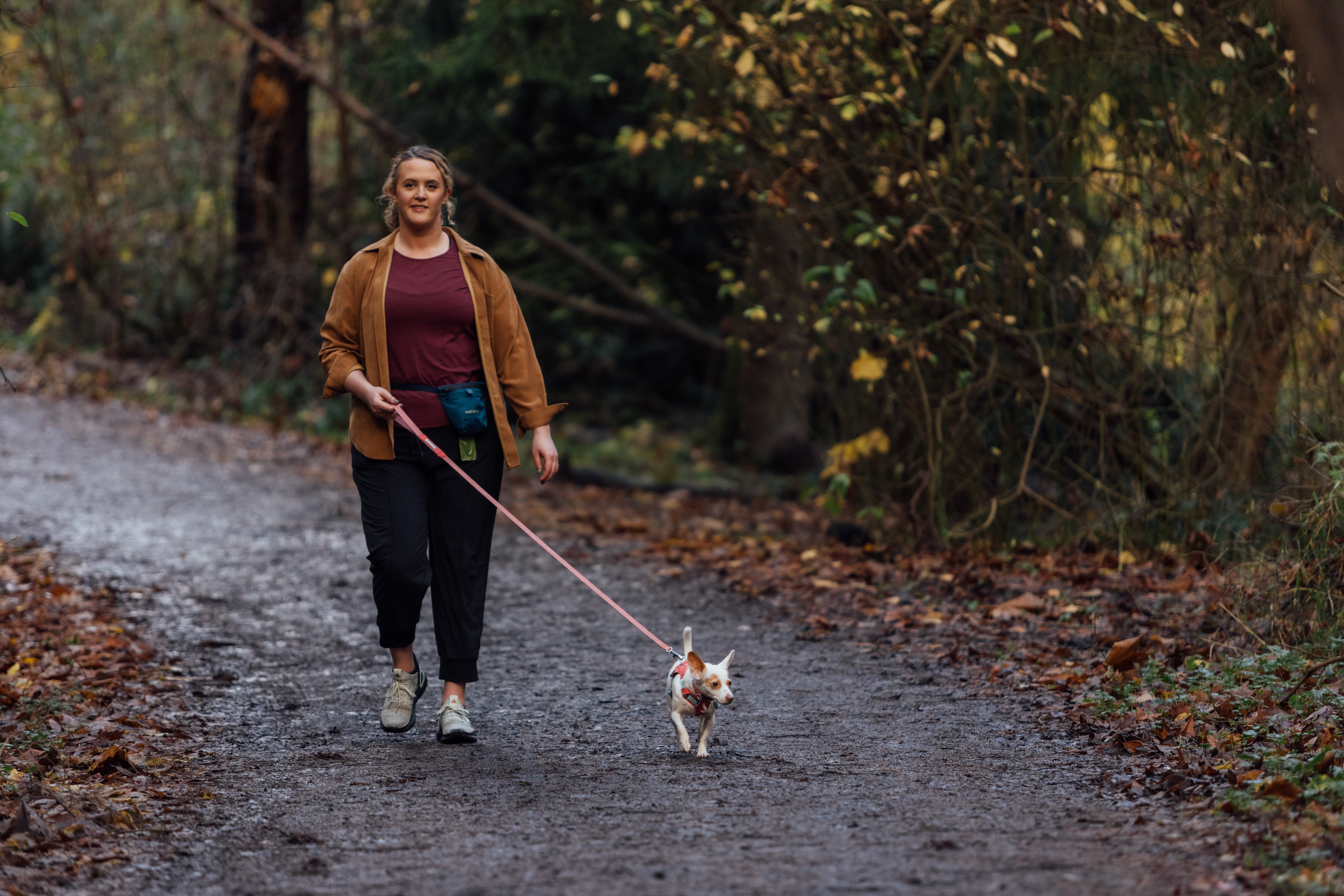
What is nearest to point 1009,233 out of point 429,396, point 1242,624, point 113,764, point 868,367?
point 868,367

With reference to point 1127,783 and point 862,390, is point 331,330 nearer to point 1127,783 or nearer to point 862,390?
point 1127,783

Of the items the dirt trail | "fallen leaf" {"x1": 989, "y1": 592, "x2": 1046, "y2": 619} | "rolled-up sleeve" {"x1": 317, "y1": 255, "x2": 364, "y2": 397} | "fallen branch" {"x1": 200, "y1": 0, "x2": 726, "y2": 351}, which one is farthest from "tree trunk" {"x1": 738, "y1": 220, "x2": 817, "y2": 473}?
"rolled-up sleeve" {"x1": 317, "y1": 255, "x2": 364, "y2": 397}

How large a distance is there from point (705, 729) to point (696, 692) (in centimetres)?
22

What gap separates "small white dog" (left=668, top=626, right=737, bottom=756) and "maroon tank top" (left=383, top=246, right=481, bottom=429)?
135 cm

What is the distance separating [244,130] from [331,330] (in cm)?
1390

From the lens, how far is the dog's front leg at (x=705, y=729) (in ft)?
15.9

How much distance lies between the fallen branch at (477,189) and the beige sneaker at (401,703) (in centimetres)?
1021

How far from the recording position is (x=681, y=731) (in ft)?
16.1

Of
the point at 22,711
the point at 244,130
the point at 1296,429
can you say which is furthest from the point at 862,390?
the point at 244,130

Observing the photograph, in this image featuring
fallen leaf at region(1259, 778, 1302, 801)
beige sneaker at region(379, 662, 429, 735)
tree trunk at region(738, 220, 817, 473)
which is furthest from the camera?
tree trunk at region(738, 220, 817, 473)

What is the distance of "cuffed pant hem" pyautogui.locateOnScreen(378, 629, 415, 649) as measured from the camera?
534 centimetres

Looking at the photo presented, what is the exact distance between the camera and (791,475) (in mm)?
14930

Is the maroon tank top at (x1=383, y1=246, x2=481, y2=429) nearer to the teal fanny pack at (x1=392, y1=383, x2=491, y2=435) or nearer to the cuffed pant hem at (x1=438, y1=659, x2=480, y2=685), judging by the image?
the teal fanny pack at (x1=392, y1=383, x2=491, y2=435)

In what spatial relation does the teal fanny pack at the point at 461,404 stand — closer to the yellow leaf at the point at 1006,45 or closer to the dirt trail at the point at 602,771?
the dirt trail at the point at 602,771
